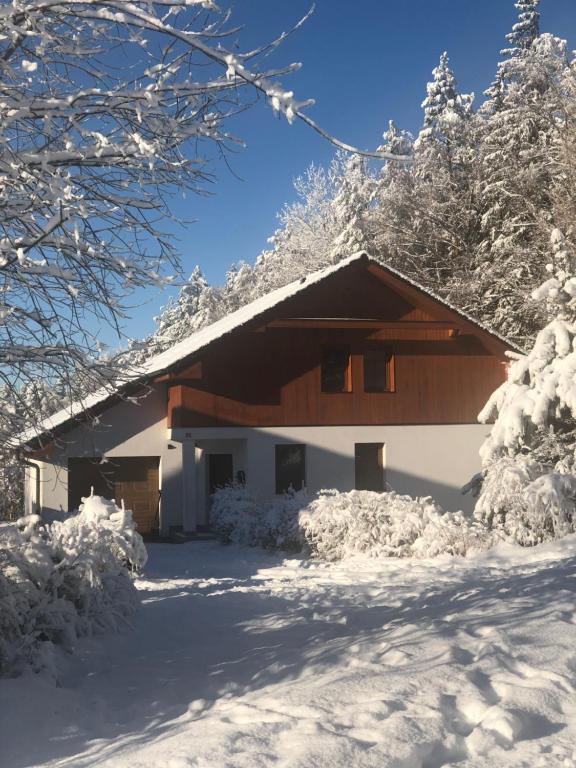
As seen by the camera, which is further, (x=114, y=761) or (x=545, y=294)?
(x=545, y=294)

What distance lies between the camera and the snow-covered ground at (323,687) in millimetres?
4570

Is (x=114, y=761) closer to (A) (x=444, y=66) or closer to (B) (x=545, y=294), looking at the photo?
(B) (x=545, y=294)

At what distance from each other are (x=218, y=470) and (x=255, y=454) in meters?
1.71

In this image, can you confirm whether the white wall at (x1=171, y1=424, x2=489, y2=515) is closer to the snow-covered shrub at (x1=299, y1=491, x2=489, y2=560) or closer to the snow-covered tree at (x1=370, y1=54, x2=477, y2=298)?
the snow-covered shrub at (x1=299, y1=491, x2=489, y2=560)

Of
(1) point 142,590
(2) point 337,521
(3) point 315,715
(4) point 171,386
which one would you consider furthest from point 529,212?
(3) point 315,715

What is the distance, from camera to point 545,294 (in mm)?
18375

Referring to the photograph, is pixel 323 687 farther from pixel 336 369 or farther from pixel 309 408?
pixel 336 369

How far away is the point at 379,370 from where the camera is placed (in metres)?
24.2

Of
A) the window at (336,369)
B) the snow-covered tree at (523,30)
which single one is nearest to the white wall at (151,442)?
the window at (336,369)

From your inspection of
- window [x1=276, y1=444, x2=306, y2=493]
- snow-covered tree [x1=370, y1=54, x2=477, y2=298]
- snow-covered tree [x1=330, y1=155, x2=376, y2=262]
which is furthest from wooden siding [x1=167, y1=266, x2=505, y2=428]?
snow-covered tree [x1=330, y1=155, x2=376, y2=262]

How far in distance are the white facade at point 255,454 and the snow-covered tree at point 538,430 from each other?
4.19m

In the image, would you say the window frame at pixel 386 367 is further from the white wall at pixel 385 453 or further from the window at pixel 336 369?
the white wall at pixel 385 453

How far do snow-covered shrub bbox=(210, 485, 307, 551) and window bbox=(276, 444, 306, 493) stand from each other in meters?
1.55

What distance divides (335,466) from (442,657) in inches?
668
